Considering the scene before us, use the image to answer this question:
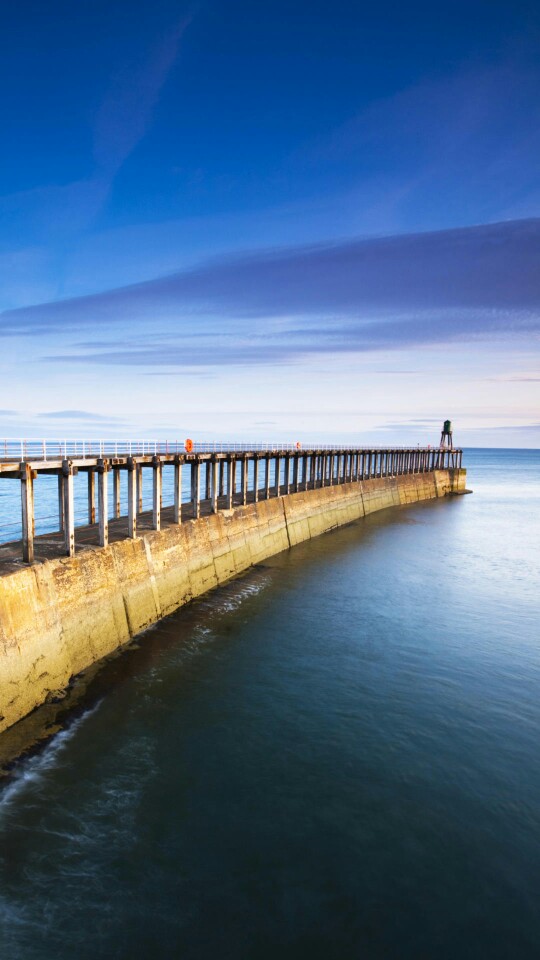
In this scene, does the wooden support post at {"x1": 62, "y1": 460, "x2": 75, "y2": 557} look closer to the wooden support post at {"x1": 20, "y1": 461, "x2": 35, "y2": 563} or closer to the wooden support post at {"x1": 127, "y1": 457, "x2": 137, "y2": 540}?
the wooden support post at {"x1": 20, "y1": 461, "x2": 35, "y2": 563}

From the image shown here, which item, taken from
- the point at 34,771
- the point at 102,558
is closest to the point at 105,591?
the point at 102,558

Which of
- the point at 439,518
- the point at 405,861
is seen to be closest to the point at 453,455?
the point at 439,518

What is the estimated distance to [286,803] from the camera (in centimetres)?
1168

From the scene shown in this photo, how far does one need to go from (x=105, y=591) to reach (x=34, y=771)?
7.43m

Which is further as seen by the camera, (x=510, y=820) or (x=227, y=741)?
(x=227, y=741)

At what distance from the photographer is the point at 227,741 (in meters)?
13.9

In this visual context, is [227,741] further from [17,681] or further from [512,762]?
[512,762]

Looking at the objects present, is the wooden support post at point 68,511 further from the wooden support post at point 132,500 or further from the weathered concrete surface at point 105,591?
the wooden support post at point 132,500

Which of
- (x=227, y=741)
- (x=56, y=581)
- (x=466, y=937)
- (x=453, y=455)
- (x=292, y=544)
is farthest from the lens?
(x=453, y=455)

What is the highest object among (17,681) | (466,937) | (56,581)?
(56,581)

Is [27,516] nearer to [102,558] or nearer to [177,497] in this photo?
[102,558]

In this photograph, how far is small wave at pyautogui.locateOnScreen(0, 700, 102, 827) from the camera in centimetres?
1130

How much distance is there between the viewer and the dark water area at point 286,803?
351 inches

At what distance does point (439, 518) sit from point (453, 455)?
1501 inches
